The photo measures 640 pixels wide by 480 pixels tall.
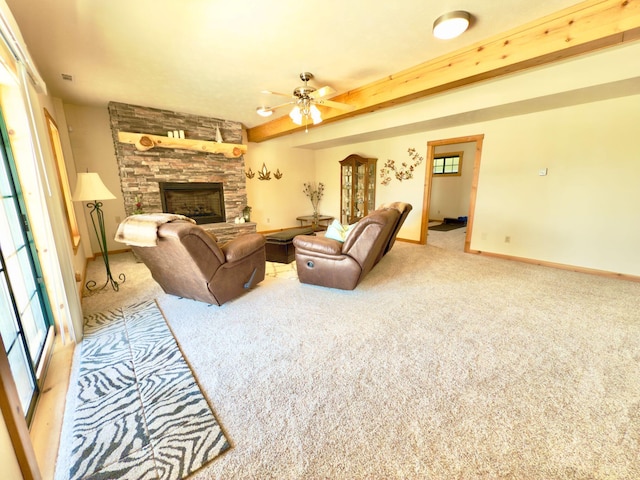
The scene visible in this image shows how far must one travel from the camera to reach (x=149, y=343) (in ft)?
6.48

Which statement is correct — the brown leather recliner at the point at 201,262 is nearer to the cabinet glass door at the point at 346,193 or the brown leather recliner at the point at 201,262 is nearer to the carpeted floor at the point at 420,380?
the carpeted floor at the point at 420,380

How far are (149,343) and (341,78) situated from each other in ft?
11.4

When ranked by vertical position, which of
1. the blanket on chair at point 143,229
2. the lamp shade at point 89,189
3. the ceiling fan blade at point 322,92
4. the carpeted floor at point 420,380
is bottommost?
the carpeted floor at point 420,380

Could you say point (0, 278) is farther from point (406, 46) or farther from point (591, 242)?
point (591, 242)

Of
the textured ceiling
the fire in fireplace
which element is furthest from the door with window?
the fire in fireplace

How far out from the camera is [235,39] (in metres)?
2.30

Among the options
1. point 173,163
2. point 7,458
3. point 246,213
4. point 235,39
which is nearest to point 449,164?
point 246,213

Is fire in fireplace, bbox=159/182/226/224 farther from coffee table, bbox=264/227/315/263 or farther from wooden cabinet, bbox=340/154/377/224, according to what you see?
wooden cabinet, bbox=340/154/377/224

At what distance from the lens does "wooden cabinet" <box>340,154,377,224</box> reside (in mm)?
5828

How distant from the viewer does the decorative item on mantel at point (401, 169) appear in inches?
200

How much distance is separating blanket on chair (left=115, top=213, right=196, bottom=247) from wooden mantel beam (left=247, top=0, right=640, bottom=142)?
292cm

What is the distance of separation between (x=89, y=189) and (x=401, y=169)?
5.02m

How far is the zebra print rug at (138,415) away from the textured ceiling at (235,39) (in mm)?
2540

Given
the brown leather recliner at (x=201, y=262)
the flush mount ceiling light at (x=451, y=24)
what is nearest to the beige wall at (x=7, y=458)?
the brown leather recliner at (x=201, y=262)
